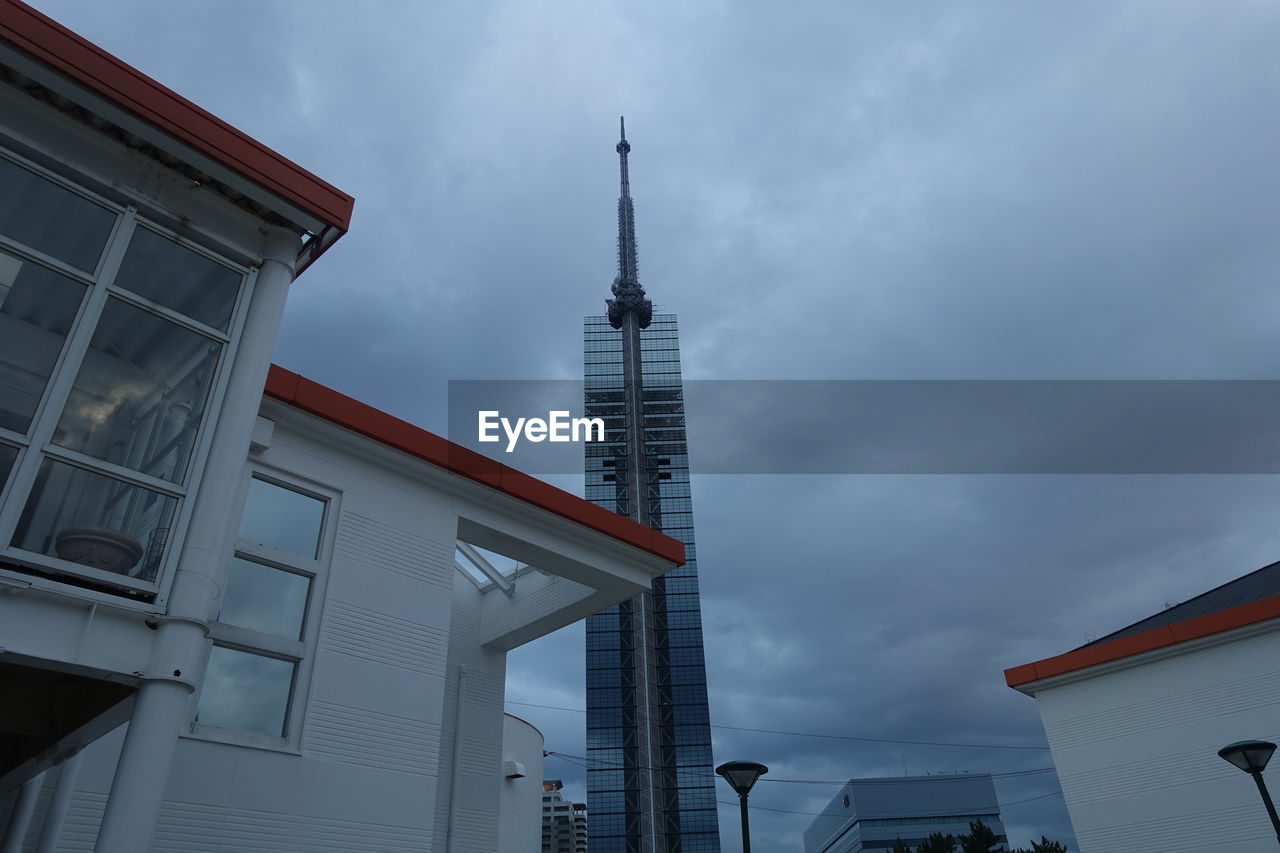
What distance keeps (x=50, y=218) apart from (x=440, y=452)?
576 cm

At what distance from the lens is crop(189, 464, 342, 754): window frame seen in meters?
8.66

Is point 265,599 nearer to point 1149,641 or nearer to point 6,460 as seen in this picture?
point 6,460

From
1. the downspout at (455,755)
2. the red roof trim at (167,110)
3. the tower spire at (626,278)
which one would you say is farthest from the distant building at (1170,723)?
the tower spire at (626,278)

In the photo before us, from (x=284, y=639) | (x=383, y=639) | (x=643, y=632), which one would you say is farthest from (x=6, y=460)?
(x=643, y=632)

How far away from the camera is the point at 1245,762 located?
12.0m

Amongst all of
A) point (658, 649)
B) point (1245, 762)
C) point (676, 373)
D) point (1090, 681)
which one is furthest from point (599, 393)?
point (1245, 762)

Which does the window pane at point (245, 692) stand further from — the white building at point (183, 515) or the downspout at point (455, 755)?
the downspout at point (455, 755)

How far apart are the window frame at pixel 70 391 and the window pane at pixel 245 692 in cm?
346

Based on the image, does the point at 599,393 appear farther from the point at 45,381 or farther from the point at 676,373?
the point at 45,381

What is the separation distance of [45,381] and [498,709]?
10.4 meters

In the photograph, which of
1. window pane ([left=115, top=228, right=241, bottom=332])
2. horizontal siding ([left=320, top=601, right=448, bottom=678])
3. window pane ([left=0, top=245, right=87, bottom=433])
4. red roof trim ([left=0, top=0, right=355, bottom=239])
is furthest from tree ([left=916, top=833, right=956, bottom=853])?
window pane ([left=0, top=245, right=87, bottom=433])

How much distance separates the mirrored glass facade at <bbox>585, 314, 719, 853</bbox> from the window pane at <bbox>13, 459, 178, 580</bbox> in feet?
233

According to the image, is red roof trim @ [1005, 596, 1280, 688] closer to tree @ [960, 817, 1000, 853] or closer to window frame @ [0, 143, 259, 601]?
tree @ [960, 817, 1000, 853]

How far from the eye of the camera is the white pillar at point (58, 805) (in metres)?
7.22
